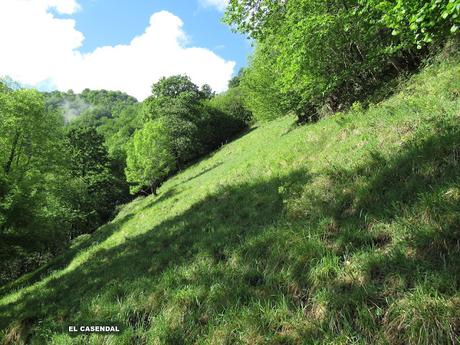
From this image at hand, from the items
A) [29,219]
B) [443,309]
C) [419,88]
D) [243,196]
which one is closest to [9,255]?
[29,219]

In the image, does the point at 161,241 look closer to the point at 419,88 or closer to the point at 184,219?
the point at 184,219

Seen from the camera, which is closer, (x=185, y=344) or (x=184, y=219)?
(x=185, y=344)

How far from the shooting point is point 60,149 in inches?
1129

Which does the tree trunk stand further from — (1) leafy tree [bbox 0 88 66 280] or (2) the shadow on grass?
(2) the shadow on grass

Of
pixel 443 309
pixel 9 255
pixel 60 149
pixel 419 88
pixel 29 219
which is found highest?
pixel 60 149

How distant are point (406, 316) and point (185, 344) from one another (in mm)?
3171

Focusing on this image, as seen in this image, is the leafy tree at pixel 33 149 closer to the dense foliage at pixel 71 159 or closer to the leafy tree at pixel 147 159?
the dense foliage at pixel 71 159

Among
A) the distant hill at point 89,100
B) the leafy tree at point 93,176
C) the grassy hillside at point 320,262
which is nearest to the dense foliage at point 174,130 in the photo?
the leafy tree at point 93,176

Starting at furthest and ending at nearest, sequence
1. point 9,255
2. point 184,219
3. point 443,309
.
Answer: point 9,255, point 184,219, point 443,309

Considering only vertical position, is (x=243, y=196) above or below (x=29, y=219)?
below

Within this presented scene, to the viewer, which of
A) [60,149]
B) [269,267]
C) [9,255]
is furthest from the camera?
[60,149]

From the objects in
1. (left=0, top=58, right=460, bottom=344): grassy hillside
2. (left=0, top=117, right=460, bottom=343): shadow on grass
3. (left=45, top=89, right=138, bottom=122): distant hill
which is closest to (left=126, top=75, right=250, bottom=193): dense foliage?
(left=0, top=58, right=460, bottom=344): grassy hillside

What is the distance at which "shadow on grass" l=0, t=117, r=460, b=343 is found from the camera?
4.36 meters

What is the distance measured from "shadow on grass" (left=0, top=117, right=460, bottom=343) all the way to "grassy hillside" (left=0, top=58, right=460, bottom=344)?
0.09 ft
